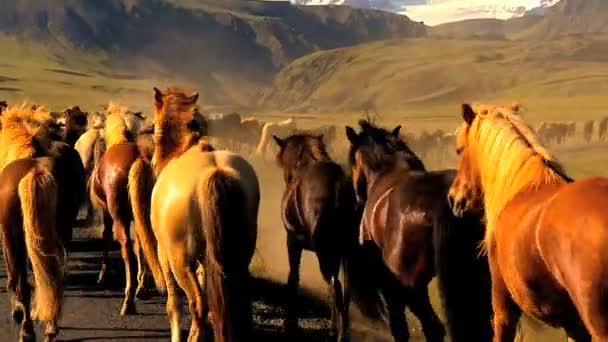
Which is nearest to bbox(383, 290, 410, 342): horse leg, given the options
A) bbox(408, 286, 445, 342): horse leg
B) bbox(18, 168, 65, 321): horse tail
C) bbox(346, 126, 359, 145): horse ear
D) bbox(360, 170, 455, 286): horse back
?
bbox(408, 286, 445, 342): horse leg

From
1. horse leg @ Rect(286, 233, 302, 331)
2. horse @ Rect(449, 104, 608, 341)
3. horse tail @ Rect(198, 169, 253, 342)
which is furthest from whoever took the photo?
horse leg @ Rect(286, 233, 302, 331)

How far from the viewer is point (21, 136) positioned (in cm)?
909

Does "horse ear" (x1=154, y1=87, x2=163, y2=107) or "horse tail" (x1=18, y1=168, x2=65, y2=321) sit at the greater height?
"horse ear" (x1=154, y1=87, x2=163, y2=107)

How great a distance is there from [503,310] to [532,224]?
0.99 metres

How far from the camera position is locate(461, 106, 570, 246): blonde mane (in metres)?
5.66

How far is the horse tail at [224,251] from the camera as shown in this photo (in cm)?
678

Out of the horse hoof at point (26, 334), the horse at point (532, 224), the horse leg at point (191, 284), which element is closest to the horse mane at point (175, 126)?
the horse leg at point (191, 284)

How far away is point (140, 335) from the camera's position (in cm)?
930

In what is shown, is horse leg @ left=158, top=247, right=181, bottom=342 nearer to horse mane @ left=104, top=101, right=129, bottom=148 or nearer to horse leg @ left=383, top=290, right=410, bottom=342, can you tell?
horse leg @ left=383, top=290, right=410, bottom=342

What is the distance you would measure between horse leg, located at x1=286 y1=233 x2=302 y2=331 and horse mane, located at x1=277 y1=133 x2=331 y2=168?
1.04 meters

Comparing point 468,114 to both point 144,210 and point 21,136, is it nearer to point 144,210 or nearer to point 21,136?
point 144,210

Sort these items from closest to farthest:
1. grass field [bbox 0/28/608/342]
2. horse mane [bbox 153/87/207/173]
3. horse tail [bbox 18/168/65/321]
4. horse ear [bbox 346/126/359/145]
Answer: horse mane [bbox 153/87/207/173] < horse tail [bbox 18/168/65/321] < horse ear [bbox 346/126/359/145] < grass field [bbox 0/28/608/342]

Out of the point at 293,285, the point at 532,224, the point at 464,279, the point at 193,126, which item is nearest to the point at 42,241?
the point at 193,126

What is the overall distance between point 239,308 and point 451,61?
174 meters
